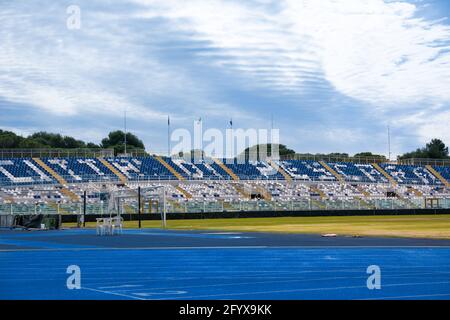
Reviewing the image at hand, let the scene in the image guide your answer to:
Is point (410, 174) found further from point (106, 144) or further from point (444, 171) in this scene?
point (106, 144)

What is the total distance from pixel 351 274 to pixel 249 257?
512 cm

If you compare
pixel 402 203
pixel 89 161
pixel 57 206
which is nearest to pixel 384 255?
pixel 57 206

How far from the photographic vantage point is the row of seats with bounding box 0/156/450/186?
249ft

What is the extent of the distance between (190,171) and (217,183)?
506 cm

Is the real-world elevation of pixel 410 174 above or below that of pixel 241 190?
above

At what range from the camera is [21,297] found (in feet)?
34.9

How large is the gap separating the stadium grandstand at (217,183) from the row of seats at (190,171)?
0.10 m

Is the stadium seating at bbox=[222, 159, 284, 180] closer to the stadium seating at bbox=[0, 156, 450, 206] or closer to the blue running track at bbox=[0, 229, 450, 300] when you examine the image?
the stadium seating at bbox=[0, 156, 450, 206]

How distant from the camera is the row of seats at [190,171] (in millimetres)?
75812

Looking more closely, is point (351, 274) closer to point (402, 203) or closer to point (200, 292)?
point (200, 292)

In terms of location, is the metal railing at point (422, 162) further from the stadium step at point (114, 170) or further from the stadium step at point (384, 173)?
the stadium step at point (114, 170)

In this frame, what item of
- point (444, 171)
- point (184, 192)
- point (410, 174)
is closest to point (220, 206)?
point (184, 192)

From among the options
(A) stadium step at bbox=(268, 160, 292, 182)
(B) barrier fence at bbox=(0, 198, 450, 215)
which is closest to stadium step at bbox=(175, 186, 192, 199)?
(B) barrier fence at bbox=(0, 198, 450, 215)

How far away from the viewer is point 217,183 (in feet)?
270
